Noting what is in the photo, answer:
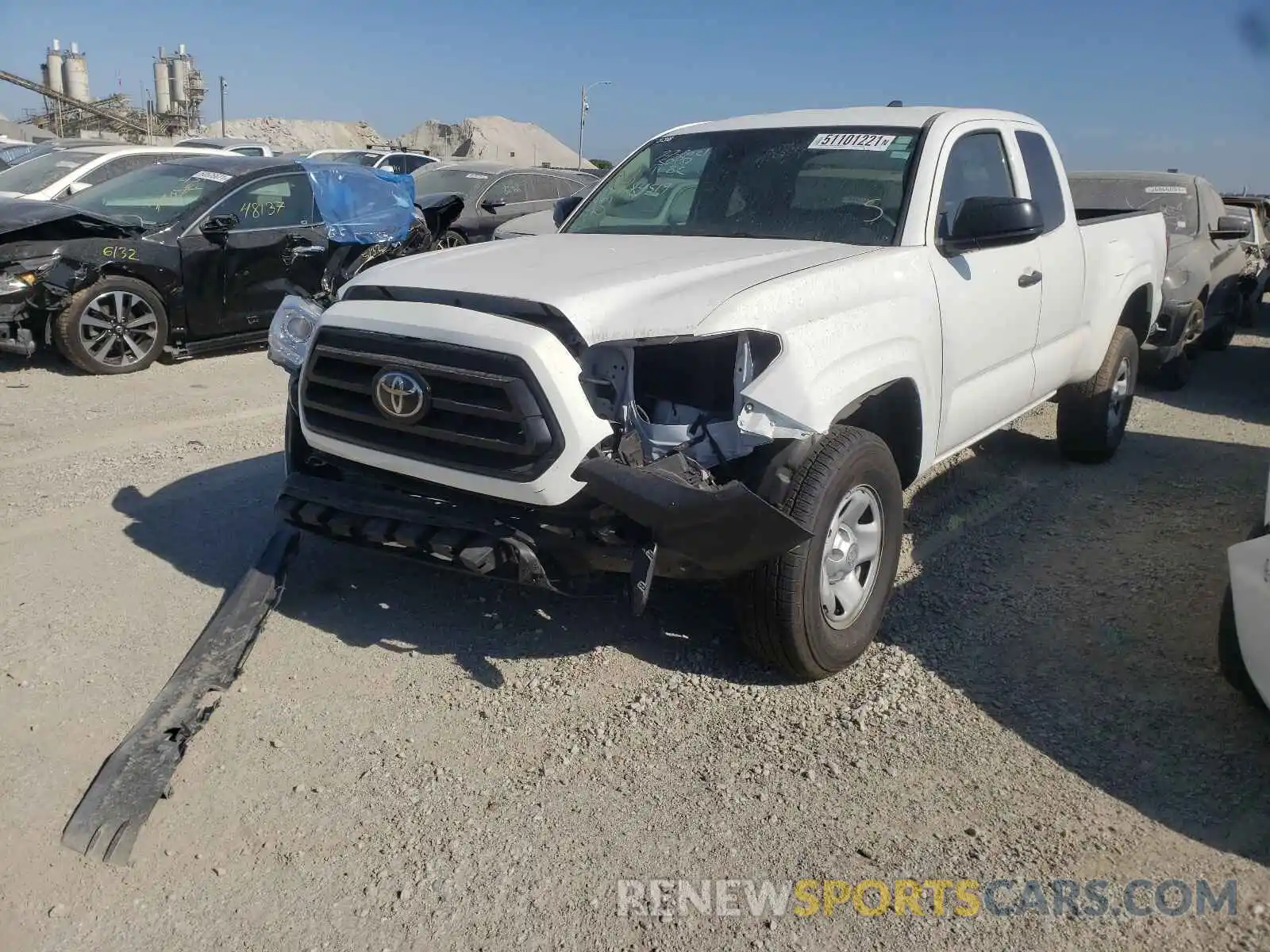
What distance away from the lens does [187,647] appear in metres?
3.86

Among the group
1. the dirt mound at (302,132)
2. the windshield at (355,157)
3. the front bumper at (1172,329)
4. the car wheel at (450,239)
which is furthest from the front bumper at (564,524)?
the dirt mound at (302,132)

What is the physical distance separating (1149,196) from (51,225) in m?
9.40

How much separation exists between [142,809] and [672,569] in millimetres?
1665

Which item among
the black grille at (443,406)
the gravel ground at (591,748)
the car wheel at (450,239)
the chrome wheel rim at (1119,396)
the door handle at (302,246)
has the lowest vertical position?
the gravel ground at (591,748)

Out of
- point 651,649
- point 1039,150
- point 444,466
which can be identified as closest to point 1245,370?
point 1039,150

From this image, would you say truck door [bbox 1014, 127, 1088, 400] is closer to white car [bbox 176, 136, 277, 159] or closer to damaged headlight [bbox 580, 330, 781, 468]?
damaged headlight [bbox 580, 330, 781, 468]

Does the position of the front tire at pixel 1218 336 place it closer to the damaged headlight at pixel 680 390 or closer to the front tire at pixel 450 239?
the front tire at pixel 450 239

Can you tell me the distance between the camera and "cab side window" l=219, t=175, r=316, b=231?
28.9 feet

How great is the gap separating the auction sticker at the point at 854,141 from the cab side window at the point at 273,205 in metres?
5.87

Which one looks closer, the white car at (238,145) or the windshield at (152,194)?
the windshield at (152,194)

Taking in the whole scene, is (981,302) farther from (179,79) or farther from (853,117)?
(179,79)

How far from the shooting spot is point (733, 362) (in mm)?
3494

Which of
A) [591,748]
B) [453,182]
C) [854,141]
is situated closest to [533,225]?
[854,141]

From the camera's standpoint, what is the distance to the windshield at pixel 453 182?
13.1 metres
